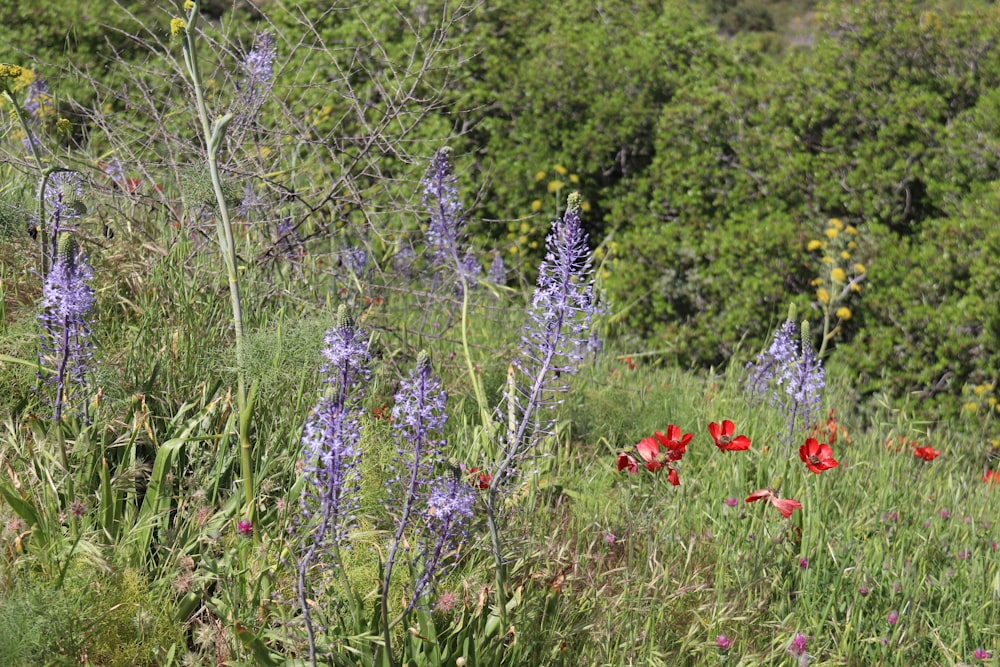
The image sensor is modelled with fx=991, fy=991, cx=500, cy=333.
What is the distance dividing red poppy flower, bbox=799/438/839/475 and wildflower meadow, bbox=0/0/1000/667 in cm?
1

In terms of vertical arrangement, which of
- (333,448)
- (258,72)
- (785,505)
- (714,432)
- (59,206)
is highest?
(258,72)

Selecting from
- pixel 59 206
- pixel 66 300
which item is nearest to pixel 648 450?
pixel 66 300

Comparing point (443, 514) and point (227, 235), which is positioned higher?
point (227, 235)

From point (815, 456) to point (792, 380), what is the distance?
30.6 inches

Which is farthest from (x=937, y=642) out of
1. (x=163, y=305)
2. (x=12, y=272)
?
(x=12, y=272)

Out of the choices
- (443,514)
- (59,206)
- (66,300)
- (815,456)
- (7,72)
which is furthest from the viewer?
(815,456)

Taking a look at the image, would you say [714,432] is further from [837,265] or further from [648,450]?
[837,265]

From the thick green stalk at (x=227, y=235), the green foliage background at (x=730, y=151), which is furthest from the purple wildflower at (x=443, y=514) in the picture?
the green foliage background at (x=730, y=151)

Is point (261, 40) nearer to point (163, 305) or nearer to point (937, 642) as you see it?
point (163, 305)

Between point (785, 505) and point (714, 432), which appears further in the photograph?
point (714, 432)

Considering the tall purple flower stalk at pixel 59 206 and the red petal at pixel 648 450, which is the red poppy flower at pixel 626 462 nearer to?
the red petal at pixel 648 450

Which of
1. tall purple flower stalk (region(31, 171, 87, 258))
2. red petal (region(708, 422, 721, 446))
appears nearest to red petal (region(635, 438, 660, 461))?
red petal (region(708, 422, 721, 446))

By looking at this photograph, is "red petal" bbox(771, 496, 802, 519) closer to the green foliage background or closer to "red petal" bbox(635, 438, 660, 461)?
"red petal" bbox(635, 438, 660, 461)

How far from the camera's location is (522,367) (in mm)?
2410
